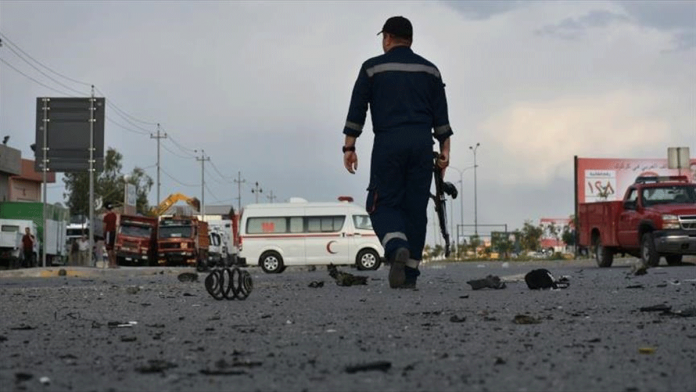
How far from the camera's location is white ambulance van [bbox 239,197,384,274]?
3706 centimetres

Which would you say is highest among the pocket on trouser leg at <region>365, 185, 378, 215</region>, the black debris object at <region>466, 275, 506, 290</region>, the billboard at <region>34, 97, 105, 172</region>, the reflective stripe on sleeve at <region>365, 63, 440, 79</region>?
the billboard at <region>34, 97, 105, 172</region>

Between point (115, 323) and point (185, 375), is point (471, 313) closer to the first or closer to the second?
point (115, 323)

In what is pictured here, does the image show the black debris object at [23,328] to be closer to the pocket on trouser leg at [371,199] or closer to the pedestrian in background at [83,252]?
the pocket on trouser leg at [371,199]

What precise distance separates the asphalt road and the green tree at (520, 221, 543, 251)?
7689 cm

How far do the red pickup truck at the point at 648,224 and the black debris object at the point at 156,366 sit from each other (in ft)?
67.9

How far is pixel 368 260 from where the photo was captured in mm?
36812

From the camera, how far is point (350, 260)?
37312mm

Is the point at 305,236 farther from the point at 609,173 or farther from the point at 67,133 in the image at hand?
the point at 609,173

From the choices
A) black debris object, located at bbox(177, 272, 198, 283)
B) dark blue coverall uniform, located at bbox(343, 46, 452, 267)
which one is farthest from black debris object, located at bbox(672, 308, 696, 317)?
black debris object, located at bbox(177, 272, 198, 283)

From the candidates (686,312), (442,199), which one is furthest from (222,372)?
(442,199)

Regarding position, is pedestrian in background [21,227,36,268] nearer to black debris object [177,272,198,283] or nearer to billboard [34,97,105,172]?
billboard [34,97,105,172]

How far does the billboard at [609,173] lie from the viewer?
82.5 metres

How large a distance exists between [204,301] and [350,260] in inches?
1127

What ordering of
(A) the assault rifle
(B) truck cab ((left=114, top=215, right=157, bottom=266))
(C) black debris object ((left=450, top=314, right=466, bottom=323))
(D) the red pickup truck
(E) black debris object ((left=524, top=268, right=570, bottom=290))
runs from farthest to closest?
(B) truck cab ((left=114, top=215, right=157, bottom=266)) < (D) the red pickup truck < (A) the assault rifle < (E) black debris object ((left=524, top=268, right=570, bottom=290)) < (C) black debris object ((left=450, top=314, right=466, bottom=323))
